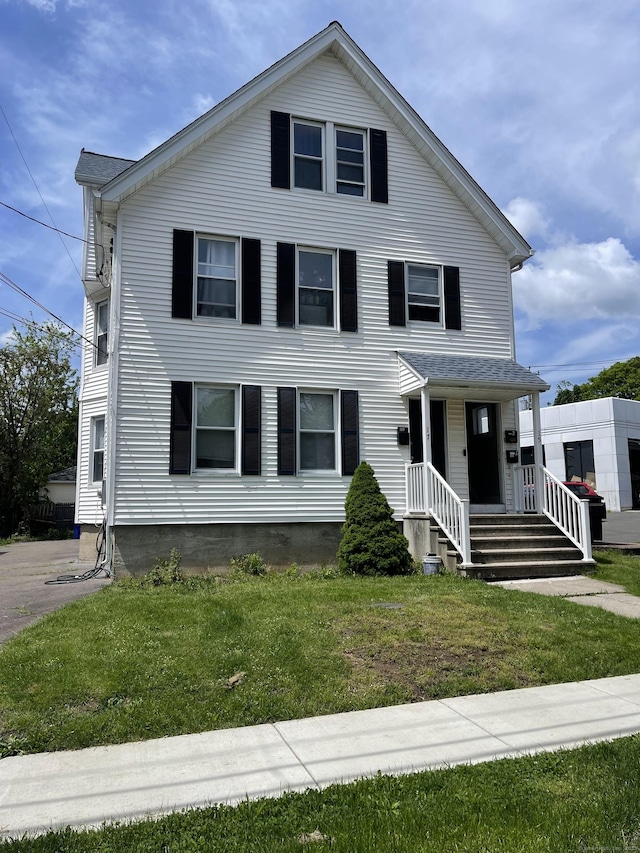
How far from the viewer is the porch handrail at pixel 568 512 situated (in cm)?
1143

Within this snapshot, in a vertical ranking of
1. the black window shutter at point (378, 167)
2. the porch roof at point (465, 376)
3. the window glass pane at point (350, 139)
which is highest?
the window glass pane at point (350, 139)

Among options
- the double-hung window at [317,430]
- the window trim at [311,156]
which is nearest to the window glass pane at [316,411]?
the double-hung window at [317,430]

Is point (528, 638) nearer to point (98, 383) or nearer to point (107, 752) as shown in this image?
point (107, 752)

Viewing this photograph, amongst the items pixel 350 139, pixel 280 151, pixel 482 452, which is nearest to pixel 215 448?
pixel 482 452

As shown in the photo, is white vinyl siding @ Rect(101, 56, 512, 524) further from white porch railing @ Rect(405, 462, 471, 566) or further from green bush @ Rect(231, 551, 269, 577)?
green bush @ Rect(231, 551, 269, 577)

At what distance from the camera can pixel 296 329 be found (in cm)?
1269

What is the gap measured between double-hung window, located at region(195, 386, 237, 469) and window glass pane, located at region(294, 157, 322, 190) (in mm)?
4625

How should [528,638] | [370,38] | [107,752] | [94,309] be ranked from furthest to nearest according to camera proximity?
1. [94,309]
2. [370,38]
3. [528,638]
4. [107,752]

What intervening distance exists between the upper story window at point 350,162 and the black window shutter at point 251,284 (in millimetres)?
2439

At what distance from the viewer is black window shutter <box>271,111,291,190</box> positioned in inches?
508

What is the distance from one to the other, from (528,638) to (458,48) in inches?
371

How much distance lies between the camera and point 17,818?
3.58 metres

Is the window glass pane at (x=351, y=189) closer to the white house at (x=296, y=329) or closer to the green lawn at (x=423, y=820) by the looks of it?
the white house at (x=296, y=329)

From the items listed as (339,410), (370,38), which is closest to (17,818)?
(339,410)
